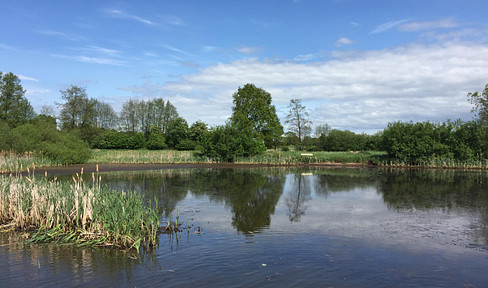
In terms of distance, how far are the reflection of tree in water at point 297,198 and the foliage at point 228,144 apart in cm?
1815

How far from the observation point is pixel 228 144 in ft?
136

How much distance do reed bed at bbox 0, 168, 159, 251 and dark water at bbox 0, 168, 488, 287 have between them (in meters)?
0.40

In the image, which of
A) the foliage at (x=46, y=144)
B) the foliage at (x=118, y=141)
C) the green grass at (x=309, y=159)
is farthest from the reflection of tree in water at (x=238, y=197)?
the foliage at (x=118, y=141)

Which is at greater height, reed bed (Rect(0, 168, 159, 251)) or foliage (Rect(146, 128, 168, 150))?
foliage (Rect(146, 128, 168, 150))

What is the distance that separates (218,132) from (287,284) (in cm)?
3623

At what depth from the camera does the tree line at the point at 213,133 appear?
35938mm

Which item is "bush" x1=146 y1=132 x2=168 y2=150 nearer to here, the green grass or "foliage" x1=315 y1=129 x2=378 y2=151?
the green grass

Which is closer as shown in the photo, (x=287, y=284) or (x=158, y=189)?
(x=287, y=284)

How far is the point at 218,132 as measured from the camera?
1671 inches

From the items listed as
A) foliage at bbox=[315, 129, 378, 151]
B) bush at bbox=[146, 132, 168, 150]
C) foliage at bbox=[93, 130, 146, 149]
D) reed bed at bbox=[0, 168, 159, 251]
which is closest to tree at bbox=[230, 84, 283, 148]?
foliage at bbox=[315, 129, 378, 151]

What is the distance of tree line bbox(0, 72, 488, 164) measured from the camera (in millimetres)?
35938

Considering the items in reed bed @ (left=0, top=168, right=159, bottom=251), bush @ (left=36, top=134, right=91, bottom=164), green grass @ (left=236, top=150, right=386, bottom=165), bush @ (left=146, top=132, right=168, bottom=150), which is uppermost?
bush @ (left=146, top=132, right=168, bottom=150)

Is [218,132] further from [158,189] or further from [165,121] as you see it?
[165,121]

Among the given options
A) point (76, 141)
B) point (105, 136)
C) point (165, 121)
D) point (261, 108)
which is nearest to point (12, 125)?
point (105, 136)
